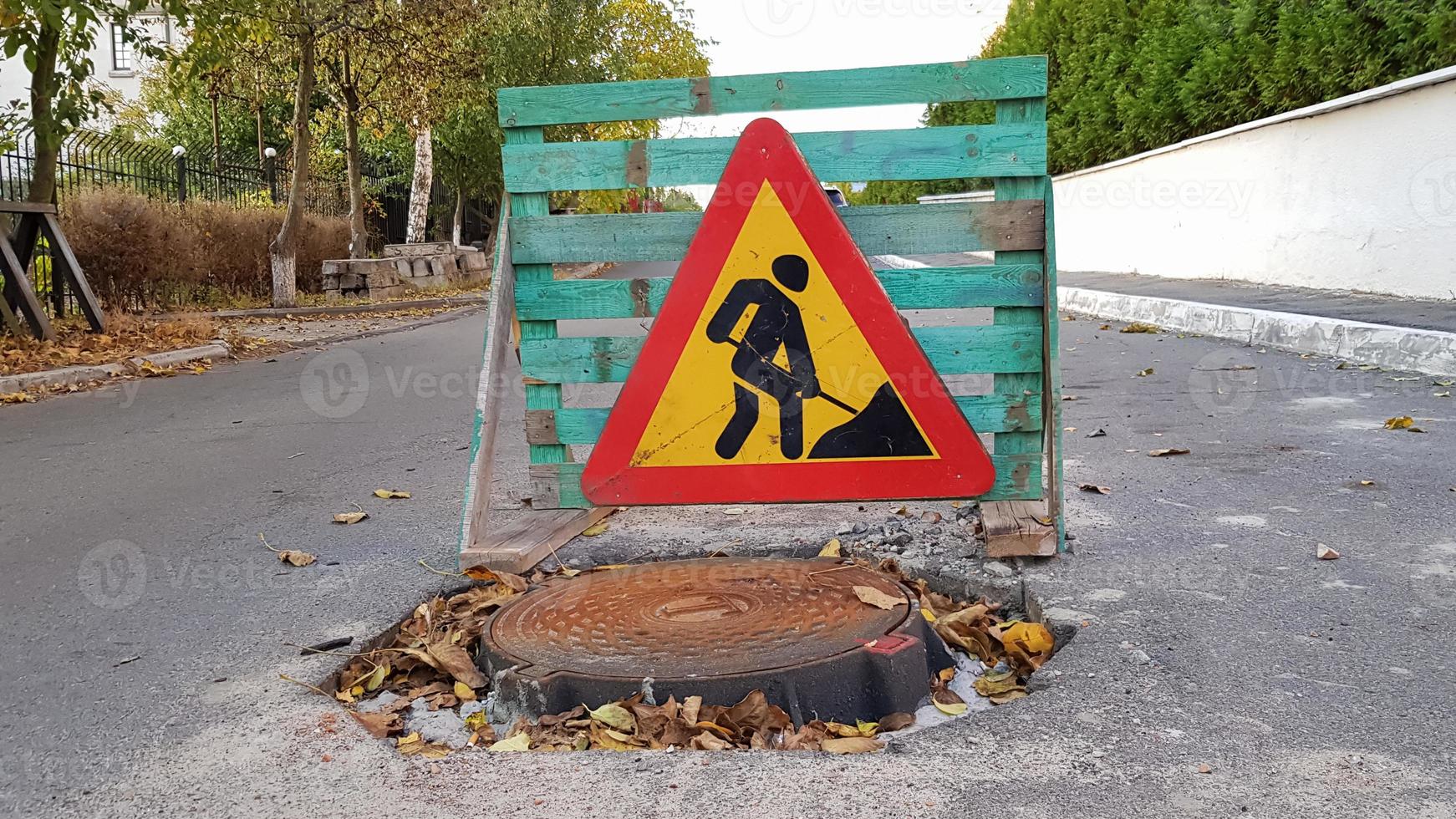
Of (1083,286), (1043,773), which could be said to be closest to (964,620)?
(1043,773)

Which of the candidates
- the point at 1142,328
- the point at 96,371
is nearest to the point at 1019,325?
the point at 1142,328

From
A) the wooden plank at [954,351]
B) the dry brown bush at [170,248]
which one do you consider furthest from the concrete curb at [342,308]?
the wooden plank at [954,351]

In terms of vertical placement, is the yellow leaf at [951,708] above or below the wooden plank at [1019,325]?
below

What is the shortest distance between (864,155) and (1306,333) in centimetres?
596

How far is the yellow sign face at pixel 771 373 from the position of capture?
3283 mm

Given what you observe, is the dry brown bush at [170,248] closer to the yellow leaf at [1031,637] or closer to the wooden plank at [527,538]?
the wooden plank at [527,538]

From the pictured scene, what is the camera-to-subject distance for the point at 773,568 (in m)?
3.32

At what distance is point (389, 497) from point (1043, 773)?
3.18 metres

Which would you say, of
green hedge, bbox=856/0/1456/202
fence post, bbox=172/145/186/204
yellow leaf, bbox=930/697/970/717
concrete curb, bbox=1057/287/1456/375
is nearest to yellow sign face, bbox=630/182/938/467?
yellow leaf, bbox=930/697/970/717

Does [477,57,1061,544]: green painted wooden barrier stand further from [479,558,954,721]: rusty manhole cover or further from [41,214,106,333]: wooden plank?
[41,214,106,333]: wooden plank

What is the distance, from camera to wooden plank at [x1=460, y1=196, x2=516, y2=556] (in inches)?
137

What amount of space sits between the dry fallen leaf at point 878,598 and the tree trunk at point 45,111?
32.0 ft

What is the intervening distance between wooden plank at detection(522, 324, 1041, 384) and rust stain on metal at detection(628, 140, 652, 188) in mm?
468

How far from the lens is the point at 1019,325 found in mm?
3549
